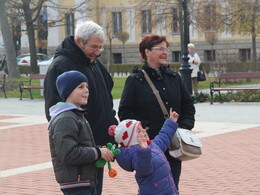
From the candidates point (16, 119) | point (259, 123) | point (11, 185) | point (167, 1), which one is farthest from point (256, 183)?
point (167, 1)

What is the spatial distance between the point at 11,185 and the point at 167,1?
1269 inches

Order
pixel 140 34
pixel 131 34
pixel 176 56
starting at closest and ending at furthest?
pixel 176 56, pixel 140 34, pixel 131 34

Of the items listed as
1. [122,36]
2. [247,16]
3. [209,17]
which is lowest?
[122,36]

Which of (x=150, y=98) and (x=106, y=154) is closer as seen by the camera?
(x=106, y=154)

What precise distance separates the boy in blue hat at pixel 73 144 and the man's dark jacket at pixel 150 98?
3.47ft

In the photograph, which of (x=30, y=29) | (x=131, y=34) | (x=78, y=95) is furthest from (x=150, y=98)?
(x=131, y=34)

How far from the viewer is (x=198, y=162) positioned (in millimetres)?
9352

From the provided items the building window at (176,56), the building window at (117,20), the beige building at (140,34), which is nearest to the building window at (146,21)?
the beige building at (140,34)

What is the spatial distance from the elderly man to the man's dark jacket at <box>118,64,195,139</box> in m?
0.33

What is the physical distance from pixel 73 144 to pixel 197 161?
5309 millimetres

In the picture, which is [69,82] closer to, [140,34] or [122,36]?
[122,36]

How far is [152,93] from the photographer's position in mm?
5531

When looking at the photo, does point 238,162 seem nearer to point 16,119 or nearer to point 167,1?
point 16,119

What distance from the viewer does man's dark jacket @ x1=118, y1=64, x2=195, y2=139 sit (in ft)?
18.1
